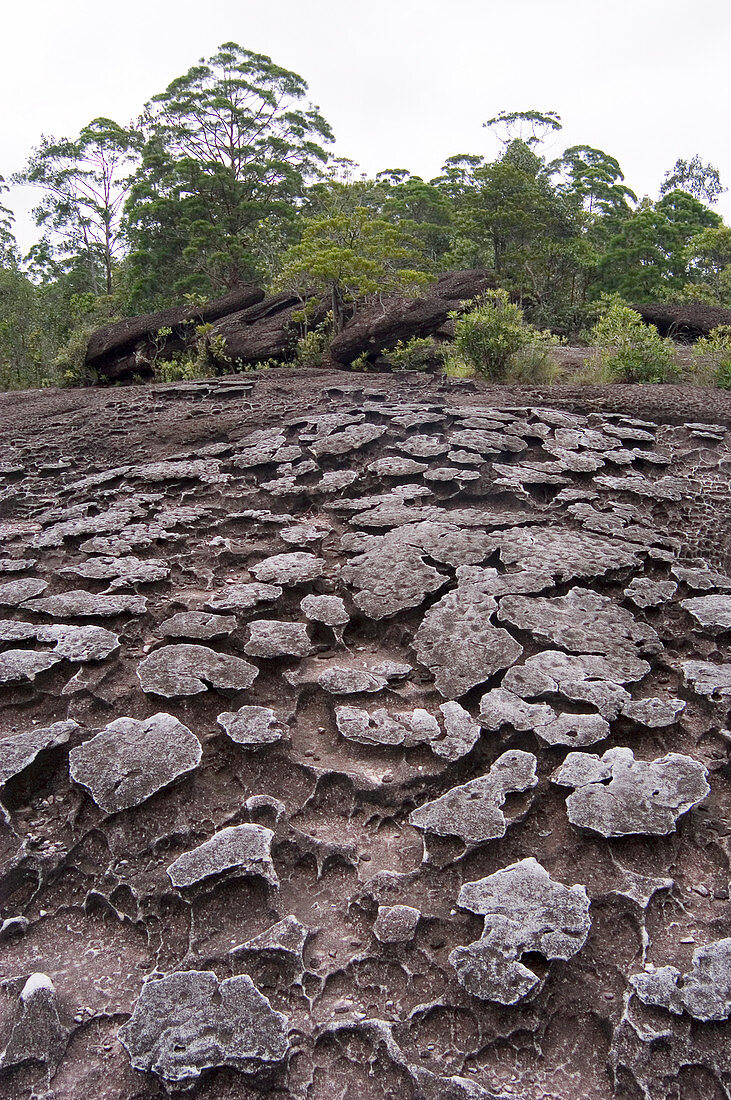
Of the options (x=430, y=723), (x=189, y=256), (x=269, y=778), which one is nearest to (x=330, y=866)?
(x=269, y=778)

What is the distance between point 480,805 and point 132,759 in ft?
3.91

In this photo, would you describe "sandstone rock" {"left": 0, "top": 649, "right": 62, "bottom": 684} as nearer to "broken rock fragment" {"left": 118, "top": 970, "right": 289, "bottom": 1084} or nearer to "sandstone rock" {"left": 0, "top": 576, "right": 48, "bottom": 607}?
"sandstone rock" {"left": 0, "top": 576, "right": 48, "bottom": 607}

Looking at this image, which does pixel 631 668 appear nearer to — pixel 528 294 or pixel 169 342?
pixel 169 342

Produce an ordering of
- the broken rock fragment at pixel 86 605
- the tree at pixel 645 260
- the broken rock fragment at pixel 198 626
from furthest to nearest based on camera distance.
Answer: the tree at pixel 645 260
the broken rock fragment at pixel 86 605
the broken rock fragment at pixel 198 626

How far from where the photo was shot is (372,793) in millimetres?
2400

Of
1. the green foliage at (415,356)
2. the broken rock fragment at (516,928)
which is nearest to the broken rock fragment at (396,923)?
the broken rock fragment at (516,928)

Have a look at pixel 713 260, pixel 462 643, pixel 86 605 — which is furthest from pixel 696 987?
pixel 713 260

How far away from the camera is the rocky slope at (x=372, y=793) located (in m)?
1.72

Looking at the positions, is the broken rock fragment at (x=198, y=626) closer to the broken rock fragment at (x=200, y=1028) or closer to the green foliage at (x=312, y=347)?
the broken rock fragment at (x=200, y=1028)

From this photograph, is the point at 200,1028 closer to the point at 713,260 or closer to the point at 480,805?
the point at 480,805

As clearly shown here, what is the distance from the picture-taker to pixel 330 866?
220 centimetres

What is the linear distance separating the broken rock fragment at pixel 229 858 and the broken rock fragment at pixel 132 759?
0.30m

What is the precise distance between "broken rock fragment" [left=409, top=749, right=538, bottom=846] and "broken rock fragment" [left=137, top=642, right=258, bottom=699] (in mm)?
951

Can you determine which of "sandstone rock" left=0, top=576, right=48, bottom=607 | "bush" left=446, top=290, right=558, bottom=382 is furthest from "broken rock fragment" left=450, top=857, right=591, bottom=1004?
"bush" left=446, top=290, right=558, bottom=382
